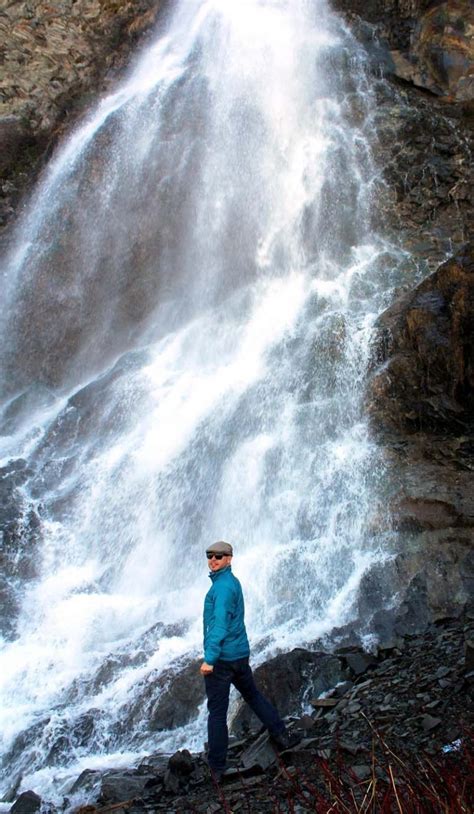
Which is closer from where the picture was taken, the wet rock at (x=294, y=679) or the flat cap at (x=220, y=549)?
the flat cap at (x=220, y=549)

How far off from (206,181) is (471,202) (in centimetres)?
647

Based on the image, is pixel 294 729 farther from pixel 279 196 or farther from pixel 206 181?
pixel 206 181

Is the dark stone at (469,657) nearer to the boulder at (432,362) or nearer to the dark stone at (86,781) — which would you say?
the dark stone at (86,781)

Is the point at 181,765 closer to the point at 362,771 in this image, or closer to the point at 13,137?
the point at 362,771

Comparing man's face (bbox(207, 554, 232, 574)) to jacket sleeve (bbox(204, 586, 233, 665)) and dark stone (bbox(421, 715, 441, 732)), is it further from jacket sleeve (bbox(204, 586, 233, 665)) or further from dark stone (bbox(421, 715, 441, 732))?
dark stone (bbox(421, 715, 441, 732))

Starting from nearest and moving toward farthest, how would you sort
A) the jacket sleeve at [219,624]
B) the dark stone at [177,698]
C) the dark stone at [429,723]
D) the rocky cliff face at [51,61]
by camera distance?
the dark stone at [429,723] → the jacket sleeve at [219,624] → the dark stone at [177,698] → the rocky cliff face at [51,61]

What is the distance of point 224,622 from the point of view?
17.5ft

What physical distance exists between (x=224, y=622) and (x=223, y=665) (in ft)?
1.09

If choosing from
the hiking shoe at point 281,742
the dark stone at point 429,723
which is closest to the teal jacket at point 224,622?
the hiking shoe at point 281,742

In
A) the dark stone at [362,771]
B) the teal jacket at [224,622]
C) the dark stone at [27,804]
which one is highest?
the teal jacket at [224,622]

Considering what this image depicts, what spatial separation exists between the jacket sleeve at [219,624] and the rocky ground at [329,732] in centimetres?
84

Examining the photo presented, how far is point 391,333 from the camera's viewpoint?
37.6 ft

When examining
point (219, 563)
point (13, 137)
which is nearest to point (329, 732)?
point (219, 563)

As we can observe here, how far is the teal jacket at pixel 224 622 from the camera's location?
528cm
